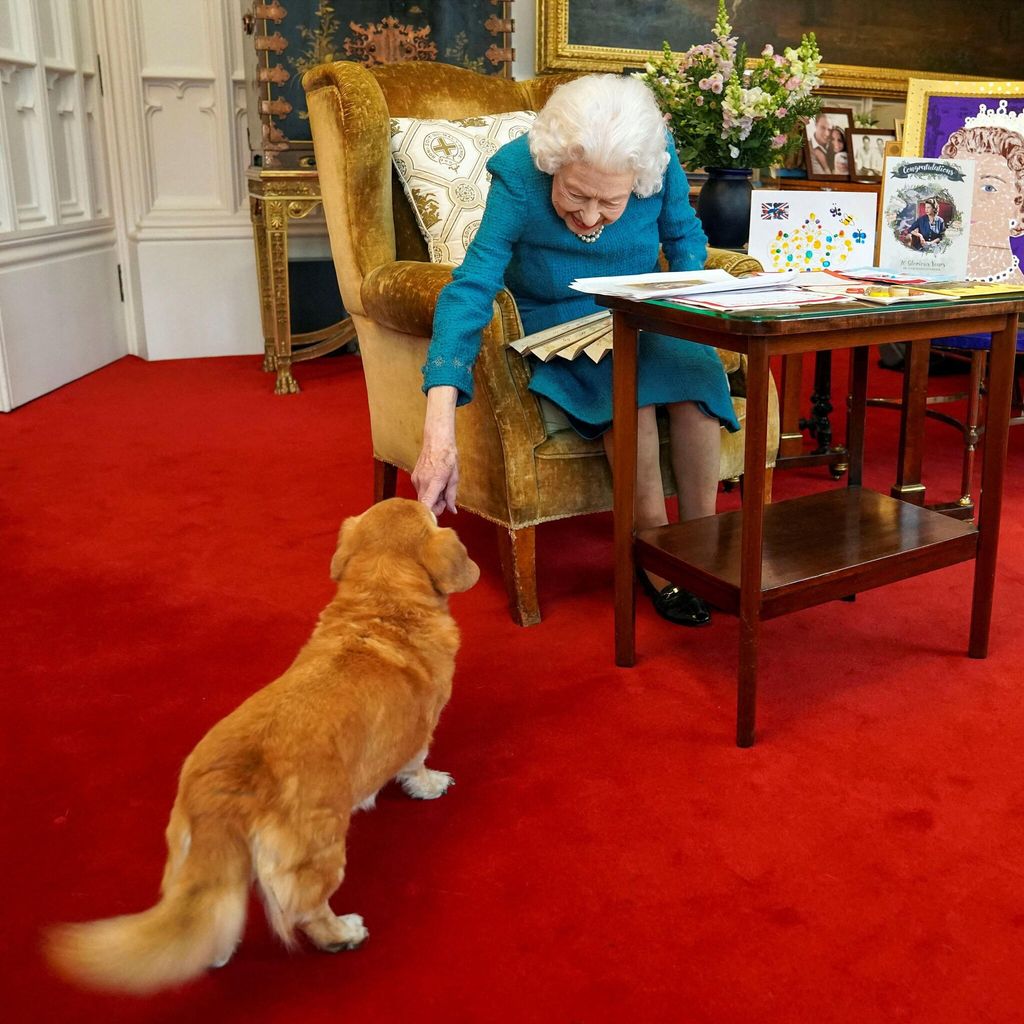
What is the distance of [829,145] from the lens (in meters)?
5.32

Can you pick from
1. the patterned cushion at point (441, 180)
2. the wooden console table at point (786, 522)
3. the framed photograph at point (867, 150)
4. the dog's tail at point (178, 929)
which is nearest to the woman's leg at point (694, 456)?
the wooden console table at point (786, 522)

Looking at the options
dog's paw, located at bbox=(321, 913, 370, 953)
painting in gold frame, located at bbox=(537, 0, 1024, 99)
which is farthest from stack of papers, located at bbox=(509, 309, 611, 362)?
painting in gold frame, located at bbox=(537, 0, 1024, 99)

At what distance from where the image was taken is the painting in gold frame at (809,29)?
16.6ft

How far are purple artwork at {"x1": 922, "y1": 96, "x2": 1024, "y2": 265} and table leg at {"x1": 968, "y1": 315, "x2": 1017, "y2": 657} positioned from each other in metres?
1.26

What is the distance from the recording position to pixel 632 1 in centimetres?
512

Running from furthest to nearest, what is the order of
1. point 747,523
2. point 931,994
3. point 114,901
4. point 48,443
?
point 48,443 → point 747,523 → point 114,901 → point 931,994

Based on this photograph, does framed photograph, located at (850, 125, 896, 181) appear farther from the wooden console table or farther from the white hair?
the white hair

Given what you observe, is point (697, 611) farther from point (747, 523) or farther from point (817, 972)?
point (817, 972)

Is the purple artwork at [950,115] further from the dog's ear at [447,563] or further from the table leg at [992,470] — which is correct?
the dog's ear at [447,563]

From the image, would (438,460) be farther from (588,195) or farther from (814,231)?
(814,231)

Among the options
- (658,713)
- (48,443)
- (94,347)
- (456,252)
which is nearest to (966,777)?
(658,713)

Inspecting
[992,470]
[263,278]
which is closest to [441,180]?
[992,470]

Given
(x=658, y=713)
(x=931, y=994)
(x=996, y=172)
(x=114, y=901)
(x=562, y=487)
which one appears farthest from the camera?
(x=996, y=172)

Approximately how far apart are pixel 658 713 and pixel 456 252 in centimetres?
132
